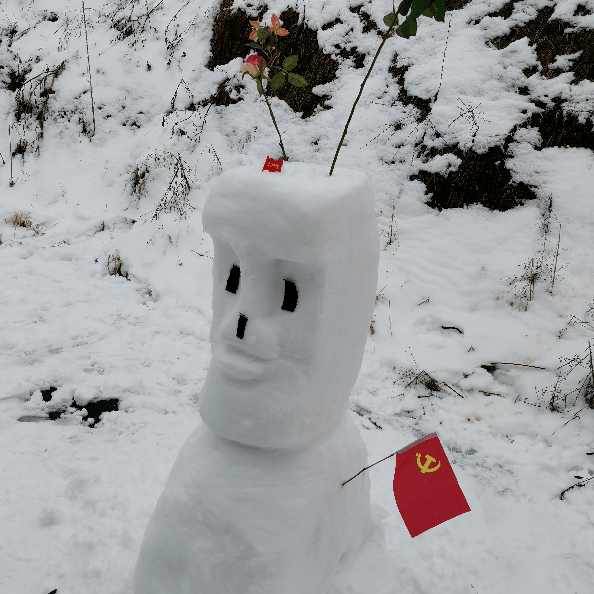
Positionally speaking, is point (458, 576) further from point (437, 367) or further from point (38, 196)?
point (38, 196)

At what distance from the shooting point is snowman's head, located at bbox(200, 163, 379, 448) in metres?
1.16

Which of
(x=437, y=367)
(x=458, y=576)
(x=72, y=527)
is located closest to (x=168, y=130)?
(x=437, y=367)

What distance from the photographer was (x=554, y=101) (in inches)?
155

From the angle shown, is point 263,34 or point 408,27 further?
point 263,34

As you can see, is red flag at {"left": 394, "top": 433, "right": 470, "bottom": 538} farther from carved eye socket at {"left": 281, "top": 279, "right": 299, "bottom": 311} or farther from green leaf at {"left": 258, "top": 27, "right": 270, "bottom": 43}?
green leaf at {"left": 258, "top": 27, "right": 270, "bottom": 43}

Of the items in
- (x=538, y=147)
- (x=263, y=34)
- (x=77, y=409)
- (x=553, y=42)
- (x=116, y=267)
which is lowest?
(x=77, y=409)

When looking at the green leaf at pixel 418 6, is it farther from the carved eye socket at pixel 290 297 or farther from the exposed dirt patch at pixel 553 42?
the exposed dirt patch at pixel 553 42

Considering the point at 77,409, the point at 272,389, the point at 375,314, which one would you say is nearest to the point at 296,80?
the point at 272,389

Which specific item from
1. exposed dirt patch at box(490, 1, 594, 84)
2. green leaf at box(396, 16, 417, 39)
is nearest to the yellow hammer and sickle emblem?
green leaf at box(396, 16, 417, 39)

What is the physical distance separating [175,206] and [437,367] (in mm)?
2937

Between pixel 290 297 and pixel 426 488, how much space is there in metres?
0.69

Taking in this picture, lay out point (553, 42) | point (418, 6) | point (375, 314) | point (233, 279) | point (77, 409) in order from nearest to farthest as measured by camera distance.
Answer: point (418, 6), point (233, 279), point (77, 409), point (375, 314), point (553, 42)

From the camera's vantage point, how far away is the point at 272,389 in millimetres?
1264

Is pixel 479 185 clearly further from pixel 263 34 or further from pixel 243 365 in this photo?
pixel 243 365
